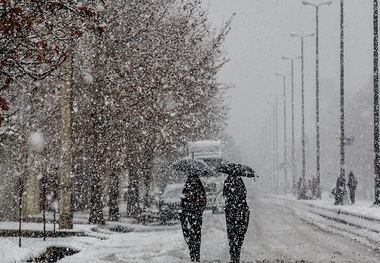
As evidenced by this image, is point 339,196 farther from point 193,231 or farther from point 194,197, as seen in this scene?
point 194,197

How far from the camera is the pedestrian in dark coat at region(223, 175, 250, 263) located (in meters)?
13.2

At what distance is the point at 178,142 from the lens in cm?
3769

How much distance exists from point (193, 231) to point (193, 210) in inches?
18.2

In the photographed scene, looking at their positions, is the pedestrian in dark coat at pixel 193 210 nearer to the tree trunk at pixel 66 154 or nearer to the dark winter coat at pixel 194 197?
the dark winter coat at pixel 194 197

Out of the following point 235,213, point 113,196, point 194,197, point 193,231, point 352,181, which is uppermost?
point 194,197

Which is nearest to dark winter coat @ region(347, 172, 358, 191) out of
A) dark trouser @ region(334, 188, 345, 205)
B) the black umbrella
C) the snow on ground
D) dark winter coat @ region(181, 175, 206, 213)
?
dark trouser @ region(334, 188, 345, 205)

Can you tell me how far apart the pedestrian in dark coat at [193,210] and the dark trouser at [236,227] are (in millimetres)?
599

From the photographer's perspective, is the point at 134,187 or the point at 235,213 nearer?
the point at 235,213

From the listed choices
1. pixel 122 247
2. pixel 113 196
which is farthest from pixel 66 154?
pixel 113 196

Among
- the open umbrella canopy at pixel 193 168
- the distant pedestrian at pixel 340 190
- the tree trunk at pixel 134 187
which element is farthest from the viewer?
the distant pedestrian at pixel 340 190

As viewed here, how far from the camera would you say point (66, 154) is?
2072 centimetres

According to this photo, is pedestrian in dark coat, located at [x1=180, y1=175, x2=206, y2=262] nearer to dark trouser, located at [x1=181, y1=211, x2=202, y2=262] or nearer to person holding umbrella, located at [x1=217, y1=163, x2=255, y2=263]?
dark trouser, located at [x1=181, y1=211, x2=202, y2=262]

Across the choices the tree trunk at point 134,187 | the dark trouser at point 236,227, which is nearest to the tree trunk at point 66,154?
the dark trouser at point 236,227

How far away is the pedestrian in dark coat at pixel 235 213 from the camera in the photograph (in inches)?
520
